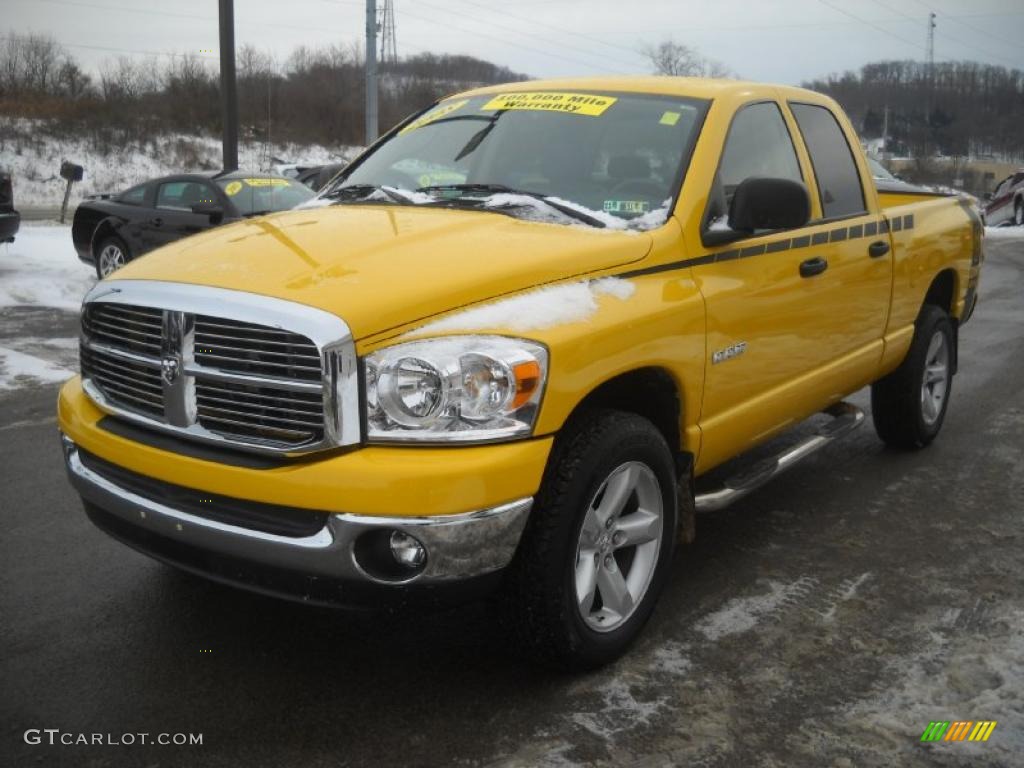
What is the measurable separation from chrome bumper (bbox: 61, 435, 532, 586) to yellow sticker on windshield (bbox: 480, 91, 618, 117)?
1967 mm

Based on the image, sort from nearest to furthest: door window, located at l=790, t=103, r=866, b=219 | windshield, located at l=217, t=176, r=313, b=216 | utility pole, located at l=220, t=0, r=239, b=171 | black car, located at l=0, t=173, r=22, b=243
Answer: door window, located at l=790, t=103, r=866, b=219 → windshield, located at l=217, t=176, r=313, b=216 → black car, located at l=0, t=173, r=22, b=243 → utility pole, located at l=220, t=0, r=239, b=171

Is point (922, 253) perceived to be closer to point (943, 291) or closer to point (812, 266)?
point (943, 291)

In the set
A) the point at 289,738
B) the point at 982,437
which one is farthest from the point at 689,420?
the point at 982,437

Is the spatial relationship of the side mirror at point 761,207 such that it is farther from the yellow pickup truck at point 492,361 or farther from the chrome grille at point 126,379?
the chrome grille at point 126,379

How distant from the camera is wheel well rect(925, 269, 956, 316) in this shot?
5.70 meters

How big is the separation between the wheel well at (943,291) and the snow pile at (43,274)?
302 inches

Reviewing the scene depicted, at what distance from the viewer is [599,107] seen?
409 centimetres

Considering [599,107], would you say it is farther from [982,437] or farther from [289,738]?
[982,437]

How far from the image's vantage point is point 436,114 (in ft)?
15.2

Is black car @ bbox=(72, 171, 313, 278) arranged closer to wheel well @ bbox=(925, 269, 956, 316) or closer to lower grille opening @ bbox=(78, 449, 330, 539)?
wheel well @ bbox=(925, 269, 956, 316)

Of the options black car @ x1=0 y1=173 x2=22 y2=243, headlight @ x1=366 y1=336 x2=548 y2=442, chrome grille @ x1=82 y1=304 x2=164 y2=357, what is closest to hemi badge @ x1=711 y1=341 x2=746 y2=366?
headlight @ x1=366 y1=336 x2=548 y2=442

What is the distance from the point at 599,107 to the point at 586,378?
1.60 metres

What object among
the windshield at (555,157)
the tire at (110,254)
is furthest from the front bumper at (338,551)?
the tire at (110,254)

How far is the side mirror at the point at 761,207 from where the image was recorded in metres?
3.54
